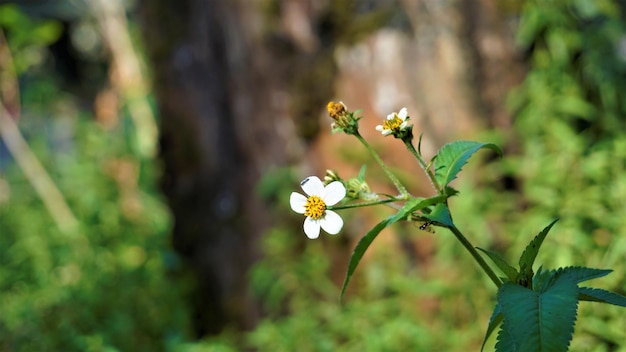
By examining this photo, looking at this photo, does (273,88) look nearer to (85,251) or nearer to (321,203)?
(85,251)

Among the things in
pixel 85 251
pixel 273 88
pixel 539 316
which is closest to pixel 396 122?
pixel 539 316

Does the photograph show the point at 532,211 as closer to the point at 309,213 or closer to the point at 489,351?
the point at 489,351

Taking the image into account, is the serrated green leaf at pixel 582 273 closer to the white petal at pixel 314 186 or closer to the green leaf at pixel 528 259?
the green leaf at pixel 528 259

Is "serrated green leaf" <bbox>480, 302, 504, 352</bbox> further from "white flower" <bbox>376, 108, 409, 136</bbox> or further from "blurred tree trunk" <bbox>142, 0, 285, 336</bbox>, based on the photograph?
"blurred tree trunk" <bbox>142, 0, 285, 336</bbox>

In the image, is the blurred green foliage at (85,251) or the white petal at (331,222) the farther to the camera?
the blurred green foliage at (85,251)

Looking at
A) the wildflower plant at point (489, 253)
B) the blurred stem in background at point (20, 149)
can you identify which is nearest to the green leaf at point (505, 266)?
the wildflower plant at point (489, 253)

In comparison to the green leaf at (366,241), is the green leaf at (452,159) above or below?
above

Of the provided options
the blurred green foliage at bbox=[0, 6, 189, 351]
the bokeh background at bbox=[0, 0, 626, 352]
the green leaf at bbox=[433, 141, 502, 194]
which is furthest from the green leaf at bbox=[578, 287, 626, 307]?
the blurred green foliage at bbox=[0, 6, 189, 351]
